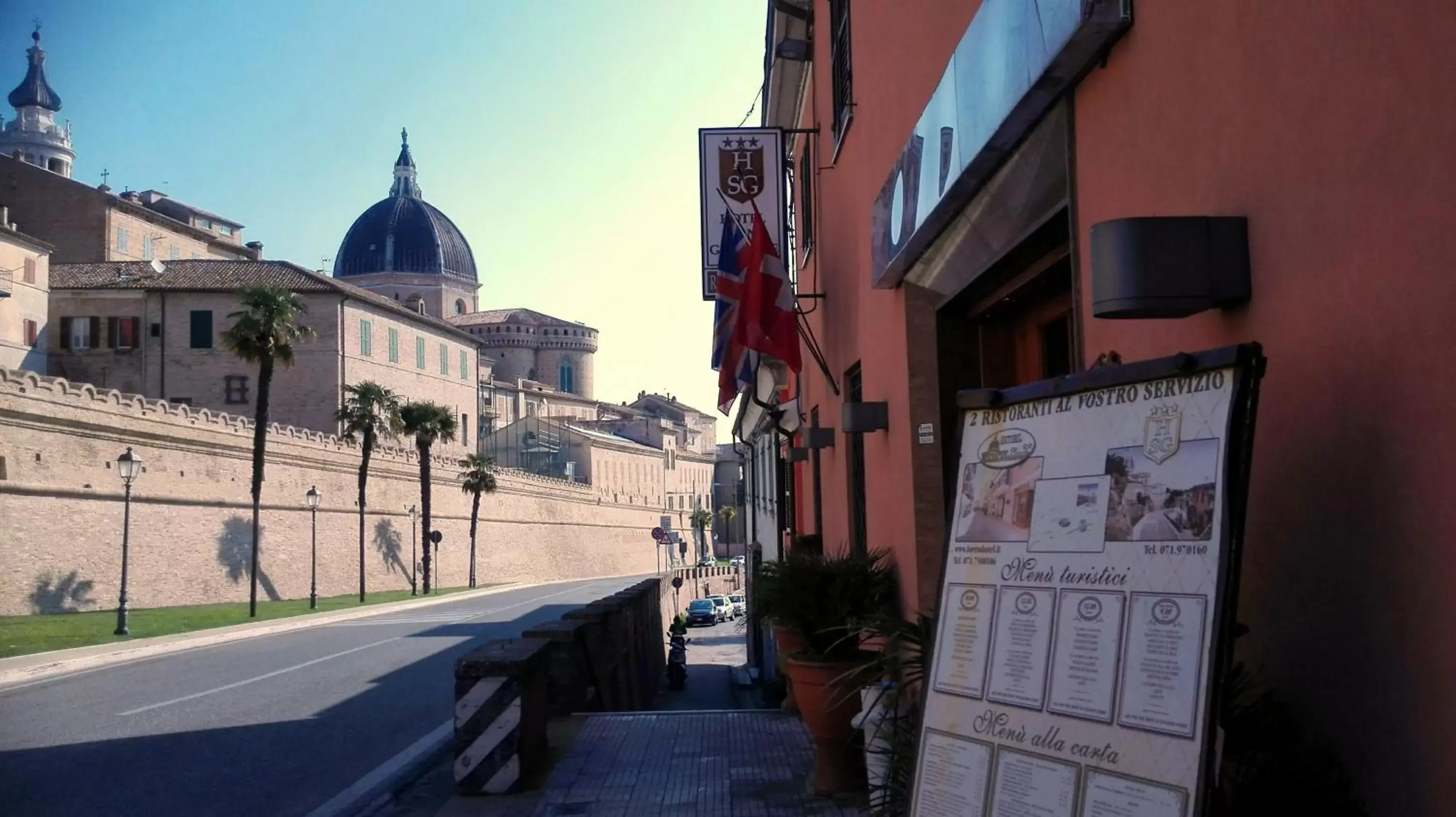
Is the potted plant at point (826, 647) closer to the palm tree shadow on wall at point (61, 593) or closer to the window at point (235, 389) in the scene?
the palm tree shadow on wall at point (61, 593)

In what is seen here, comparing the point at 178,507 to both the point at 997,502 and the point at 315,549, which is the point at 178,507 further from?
the point at 997,502

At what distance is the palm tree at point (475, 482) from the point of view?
60688mm

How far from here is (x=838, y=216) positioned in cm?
1127

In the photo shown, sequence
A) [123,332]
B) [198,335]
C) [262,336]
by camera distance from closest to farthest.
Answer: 1. [262,336]
2. [123,332]
3. [198,335]

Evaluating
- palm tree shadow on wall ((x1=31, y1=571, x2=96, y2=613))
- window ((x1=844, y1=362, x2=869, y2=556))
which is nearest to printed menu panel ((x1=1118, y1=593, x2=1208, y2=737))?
window ((x1=844, y1=362, x2=869, y2=556))

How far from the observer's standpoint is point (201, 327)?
2355 inches

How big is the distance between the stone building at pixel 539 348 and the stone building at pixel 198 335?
4590 centimetres

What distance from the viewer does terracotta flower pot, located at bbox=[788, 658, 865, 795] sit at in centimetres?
675

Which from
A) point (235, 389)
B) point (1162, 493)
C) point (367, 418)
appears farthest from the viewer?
point (235, 389)

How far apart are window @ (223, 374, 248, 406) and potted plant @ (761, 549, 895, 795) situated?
5819 cm

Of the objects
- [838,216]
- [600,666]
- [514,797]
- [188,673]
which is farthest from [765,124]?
[514,797]

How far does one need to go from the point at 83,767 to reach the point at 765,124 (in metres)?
12.0

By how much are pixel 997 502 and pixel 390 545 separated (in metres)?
53.6

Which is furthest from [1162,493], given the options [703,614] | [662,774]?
[703,614]
